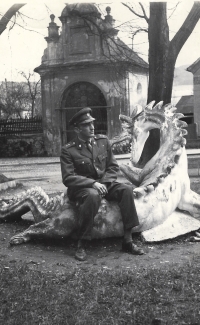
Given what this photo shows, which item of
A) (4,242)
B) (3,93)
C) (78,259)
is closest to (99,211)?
(78,259)

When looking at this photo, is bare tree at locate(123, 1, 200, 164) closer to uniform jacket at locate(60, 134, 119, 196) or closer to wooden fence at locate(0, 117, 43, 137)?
uniform jacket at locate(60, 134, 119, 196)

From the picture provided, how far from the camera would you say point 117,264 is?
488 centimetres

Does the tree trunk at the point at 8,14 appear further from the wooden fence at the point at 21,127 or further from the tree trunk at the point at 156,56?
the wooden fence at the point at 21,127

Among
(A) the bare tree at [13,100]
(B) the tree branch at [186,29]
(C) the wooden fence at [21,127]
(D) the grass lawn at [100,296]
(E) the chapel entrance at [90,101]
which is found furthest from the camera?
(A) the bare tree at [13,100]

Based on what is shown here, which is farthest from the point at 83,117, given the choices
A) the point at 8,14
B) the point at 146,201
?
the point at 8,14

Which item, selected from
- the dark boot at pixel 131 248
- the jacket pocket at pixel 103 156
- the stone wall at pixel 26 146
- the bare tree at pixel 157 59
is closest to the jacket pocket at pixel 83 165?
the jacket pocket at pixel 103 156

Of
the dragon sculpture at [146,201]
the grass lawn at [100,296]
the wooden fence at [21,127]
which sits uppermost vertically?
the wooden fence at [21,127]

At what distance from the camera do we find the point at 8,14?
10930 mm

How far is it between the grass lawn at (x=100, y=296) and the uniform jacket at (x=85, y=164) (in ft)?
3.81

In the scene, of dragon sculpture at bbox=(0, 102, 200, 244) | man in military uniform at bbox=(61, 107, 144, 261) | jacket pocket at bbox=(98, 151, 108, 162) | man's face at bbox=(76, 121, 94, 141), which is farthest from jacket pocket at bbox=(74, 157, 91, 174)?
dragon sculpture at bbox=(0, 102, 200, 244)

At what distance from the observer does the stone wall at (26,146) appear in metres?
25.2

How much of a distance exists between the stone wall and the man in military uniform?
19.7 metres

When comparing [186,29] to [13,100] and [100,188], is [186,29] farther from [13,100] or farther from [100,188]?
[13,100]

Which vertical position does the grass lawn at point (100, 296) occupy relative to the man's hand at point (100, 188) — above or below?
below
